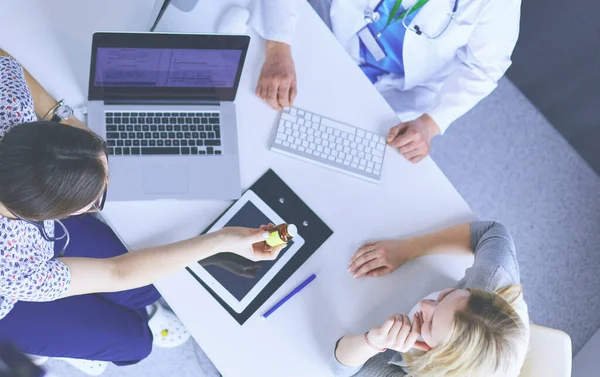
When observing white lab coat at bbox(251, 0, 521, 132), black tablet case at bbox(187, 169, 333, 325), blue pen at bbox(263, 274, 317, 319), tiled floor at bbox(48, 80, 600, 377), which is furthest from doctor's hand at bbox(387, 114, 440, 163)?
tiled floor at bbox(48, 80, 600, 377)

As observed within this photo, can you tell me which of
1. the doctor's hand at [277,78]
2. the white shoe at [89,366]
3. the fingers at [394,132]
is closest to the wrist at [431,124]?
the fingers at [394,132]

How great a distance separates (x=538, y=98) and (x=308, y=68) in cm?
125

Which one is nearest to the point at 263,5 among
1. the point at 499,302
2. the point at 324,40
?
the point at 324,40

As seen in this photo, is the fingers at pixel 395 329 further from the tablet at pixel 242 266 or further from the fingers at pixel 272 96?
the fingers at pixel 272 96

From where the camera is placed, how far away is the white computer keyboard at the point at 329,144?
144cm

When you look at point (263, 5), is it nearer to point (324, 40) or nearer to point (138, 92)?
point (324, 40)

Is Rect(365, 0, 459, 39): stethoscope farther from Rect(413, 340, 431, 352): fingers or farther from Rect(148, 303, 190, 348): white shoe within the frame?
Rect(148, 303, 190, 348): white shoe

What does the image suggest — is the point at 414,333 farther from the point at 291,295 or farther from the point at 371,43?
the point at 371,43

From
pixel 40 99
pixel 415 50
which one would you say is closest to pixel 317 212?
pixel 415 50

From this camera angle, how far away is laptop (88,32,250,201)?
4.28 ft

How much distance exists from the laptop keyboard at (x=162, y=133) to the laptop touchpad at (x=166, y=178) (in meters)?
0.03

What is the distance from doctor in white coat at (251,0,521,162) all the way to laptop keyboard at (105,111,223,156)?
0.17 meters

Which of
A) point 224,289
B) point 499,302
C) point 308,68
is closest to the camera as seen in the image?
point 499,302

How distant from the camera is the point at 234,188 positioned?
1378mm
